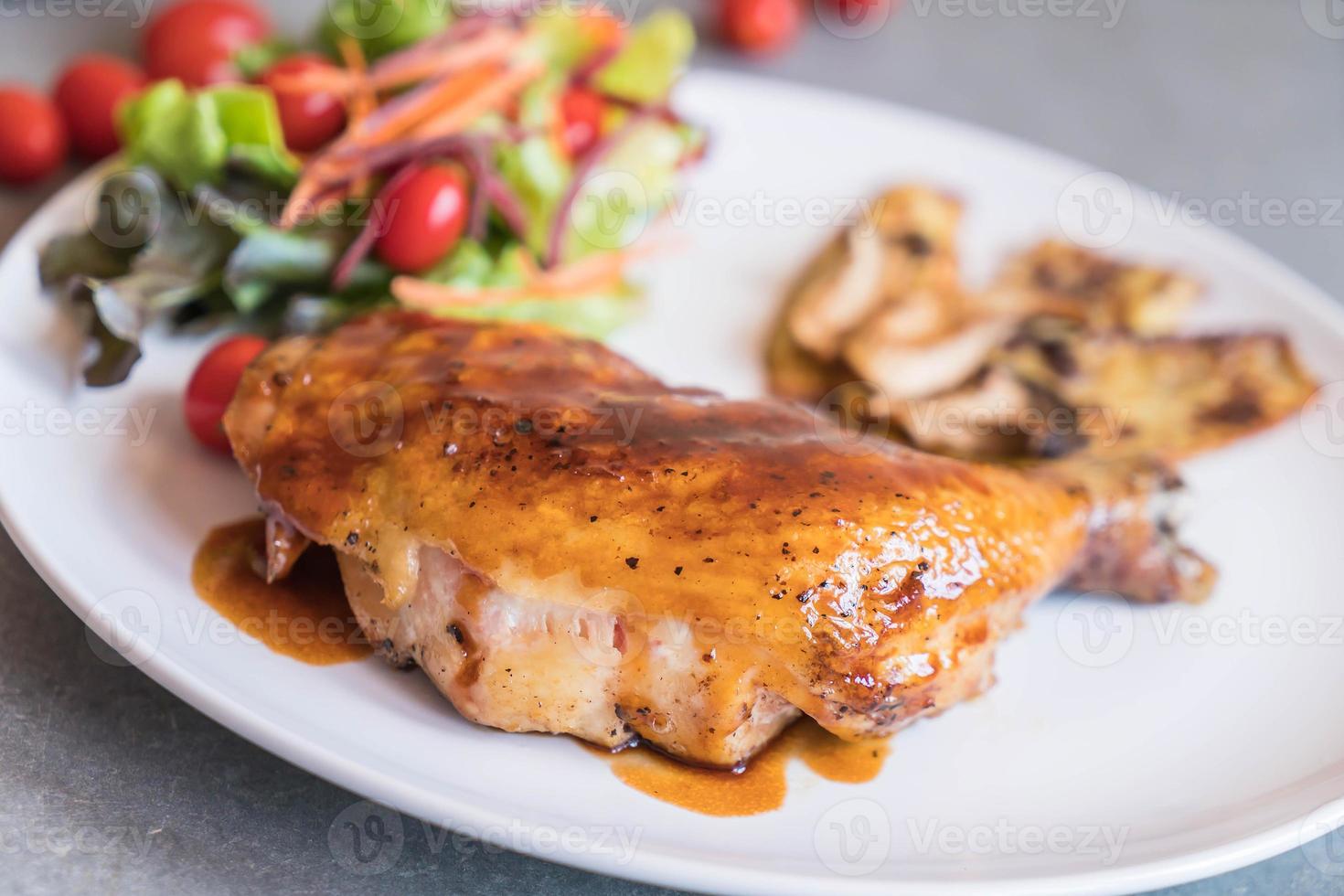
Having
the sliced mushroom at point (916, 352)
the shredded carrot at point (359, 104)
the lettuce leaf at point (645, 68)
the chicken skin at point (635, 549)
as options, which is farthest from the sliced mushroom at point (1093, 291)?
the shredded carrot at point (359, 104)

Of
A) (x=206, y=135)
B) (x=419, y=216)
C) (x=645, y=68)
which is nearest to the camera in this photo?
(x=206, y=135)

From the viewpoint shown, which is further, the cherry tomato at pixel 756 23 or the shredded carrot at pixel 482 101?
the cherry tomato at pixel 756 23

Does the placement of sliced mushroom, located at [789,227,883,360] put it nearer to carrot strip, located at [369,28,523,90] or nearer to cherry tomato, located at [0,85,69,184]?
carrot strip, located at [369,28,523,90]

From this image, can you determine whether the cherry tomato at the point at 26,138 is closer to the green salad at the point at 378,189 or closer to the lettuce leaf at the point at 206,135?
the green salad at the point at 378,189

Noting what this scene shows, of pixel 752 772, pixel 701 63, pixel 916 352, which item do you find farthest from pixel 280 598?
pixel 701 63

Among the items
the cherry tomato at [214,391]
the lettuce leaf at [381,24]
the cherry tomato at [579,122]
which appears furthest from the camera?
the cherry tomato at [579,122]

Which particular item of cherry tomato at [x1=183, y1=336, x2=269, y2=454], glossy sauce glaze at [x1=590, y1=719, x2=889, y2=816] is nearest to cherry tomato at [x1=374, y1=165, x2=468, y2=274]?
cherry tomato at [x1=183, y1=336, x2=269, y2=454]

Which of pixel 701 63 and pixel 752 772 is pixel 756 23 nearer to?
pixel 701 63
